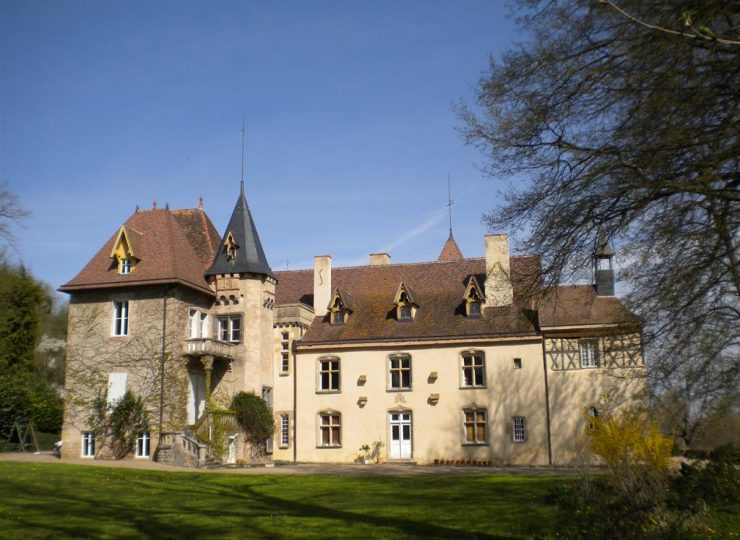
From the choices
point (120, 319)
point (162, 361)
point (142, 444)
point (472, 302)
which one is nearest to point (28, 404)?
point (120, 319)

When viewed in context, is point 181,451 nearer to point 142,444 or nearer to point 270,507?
point 142,444

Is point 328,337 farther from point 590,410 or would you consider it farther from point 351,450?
point 590,410

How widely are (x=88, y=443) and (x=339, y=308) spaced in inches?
440


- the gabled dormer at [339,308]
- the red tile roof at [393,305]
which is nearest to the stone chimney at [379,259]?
the red tile roof at [393,305]

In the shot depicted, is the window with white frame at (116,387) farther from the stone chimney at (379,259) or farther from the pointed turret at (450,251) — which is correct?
the pointed turret at (450,251)

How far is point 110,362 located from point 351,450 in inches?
392

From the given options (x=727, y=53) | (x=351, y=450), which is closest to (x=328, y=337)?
(x=351, y=450)

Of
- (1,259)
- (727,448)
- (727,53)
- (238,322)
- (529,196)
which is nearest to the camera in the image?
(727,53)

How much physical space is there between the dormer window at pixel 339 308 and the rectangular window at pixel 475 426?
6.62 meters

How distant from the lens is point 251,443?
94.9 feet

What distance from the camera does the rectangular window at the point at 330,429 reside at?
101 feet

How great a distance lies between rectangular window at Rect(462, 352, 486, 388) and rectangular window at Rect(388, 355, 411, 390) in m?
2.25

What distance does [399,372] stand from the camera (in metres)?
30.4

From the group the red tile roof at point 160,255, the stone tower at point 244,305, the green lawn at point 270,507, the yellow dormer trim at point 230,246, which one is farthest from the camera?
the yellow dormer trim at point 230,246
